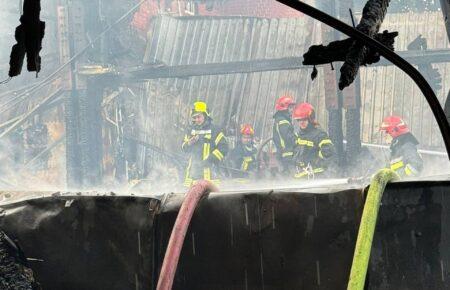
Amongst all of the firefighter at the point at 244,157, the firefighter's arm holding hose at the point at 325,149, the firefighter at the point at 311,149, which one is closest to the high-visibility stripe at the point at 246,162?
the firefighter at the point at 244,157

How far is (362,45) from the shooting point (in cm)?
145

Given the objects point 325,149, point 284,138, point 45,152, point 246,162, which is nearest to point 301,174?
point 325,149

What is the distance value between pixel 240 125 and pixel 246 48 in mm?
1980

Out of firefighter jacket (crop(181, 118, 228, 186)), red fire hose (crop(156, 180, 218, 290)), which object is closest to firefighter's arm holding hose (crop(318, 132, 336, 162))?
firefighter jacket (crop(181, 118, 228, 186))

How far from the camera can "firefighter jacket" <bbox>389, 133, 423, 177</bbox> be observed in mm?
12125

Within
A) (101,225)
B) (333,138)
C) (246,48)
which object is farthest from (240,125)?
(101,225)

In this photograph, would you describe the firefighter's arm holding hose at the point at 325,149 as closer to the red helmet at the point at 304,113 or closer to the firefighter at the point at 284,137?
the red helmet at the point at 304,113

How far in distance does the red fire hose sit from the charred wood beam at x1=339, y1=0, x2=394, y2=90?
1.04 m

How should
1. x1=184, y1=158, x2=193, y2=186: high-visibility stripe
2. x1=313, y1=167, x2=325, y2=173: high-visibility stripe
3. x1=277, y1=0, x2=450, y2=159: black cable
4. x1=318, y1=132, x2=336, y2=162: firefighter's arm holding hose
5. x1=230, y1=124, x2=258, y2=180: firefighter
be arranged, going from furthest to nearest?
1. x1=230, y1=124, x2=258, y2=180: firefighter
2. x1=184, y1=158, x2=193, y2=186: high-visibility stripe
3. x1=313, y1=167, x2=325, y2=173: high-visibility stripe
4. x1=318, y1=132, x2=336, y2=162: firefighter's arm holding hose
5. x1=277, y1=0, x2=450, y2=159: black cable

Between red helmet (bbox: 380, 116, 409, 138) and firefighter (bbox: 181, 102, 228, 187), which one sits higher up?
red helmet (bbox: 380, 116, 409, 138)

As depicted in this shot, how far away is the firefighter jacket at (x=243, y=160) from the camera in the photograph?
15.0m

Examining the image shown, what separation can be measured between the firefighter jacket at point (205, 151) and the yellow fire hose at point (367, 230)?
11.9 meters

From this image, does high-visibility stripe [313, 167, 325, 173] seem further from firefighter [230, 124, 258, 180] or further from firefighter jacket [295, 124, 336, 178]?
firefighter [230, 124, 258, 180]

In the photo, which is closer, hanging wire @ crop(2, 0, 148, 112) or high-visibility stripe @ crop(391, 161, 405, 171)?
high-visibility stripe @ crop(391, 161, 405, 171)
